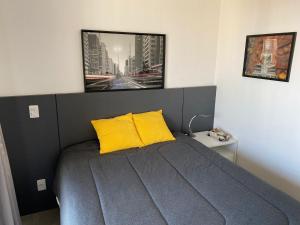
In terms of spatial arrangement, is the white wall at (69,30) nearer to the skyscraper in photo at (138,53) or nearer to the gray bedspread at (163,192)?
the skyscraper in photo at (138,53)

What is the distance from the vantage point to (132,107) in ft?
8.47

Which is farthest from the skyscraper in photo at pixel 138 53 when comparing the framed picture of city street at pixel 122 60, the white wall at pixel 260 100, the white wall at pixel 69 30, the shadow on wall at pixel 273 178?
the shadow on wall at pixel 273 178

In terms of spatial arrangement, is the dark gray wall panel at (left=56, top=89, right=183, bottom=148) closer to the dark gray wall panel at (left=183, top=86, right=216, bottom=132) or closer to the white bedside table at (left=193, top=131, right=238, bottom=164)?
the dark gray wall panel at (left=183, top=86, right=216, bottom=132)

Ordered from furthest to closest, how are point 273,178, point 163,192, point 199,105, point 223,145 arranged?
point 199,105
point 223,145
point 273,178
point 163,192

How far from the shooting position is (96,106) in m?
2.40

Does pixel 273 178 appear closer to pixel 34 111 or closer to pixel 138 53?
pixel 138 53

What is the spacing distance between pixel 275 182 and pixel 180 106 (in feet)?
4.27

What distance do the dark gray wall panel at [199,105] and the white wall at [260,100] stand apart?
0.31 feet

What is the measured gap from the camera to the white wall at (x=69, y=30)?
202 centimetres

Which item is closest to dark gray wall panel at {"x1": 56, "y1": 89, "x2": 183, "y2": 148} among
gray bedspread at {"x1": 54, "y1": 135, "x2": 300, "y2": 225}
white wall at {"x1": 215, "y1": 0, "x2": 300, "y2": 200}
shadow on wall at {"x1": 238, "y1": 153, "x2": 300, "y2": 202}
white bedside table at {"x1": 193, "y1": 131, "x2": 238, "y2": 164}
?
gray bedspread at {"x1": 54, "y1": 135, "x2": 300, "y2": 225}

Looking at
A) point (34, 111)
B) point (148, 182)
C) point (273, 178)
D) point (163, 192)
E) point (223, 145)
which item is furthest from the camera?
point (223, 145)

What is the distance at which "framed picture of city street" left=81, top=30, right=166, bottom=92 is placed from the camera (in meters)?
2.31

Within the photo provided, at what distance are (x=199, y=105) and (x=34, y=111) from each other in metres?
1.91

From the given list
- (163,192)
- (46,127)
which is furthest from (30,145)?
(163,192)
